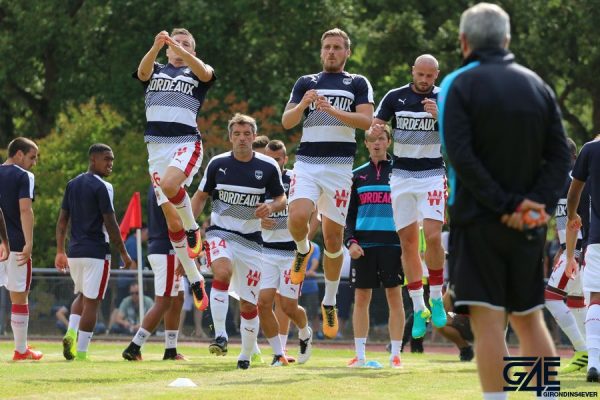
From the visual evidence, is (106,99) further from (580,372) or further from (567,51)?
(580,372)

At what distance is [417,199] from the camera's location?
12.8 meters

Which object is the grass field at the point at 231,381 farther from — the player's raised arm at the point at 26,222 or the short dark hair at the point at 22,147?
the short dark hair at the point at 22,147

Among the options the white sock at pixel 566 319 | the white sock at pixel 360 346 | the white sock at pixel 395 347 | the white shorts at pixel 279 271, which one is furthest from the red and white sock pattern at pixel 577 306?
the white shorts at pixel 279 271

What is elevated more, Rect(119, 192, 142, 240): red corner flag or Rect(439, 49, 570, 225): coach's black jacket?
Rect(439, 49, 570, 225): coach's black jacket

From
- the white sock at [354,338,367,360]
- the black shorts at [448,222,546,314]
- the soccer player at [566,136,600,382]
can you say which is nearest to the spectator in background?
the white sock at [354,338,367,360]

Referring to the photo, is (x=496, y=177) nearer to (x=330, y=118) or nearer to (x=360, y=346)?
(x=330, y=118)

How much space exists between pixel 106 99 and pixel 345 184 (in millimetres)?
23422

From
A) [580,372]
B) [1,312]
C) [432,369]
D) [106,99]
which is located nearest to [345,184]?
[432,369]

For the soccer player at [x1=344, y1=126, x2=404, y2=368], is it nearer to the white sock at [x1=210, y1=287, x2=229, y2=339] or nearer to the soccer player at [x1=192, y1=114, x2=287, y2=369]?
the soccer player at [x1=192, y1=114, x2=287, y2=369]

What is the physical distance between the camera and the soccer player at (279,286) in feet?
45.9

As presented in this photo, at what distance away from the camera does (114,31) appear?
35.7 meters

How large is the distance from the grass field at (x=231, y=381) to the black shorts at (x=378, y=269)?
1.08 meters

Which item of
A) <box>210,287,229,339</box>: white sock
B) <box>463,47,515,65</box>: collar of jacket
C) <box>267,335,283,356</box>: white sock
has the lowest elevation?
<box>267,335,283,356</box>: white sock

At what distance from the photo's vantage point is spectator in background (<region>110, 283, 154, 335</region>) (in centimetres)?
2286
